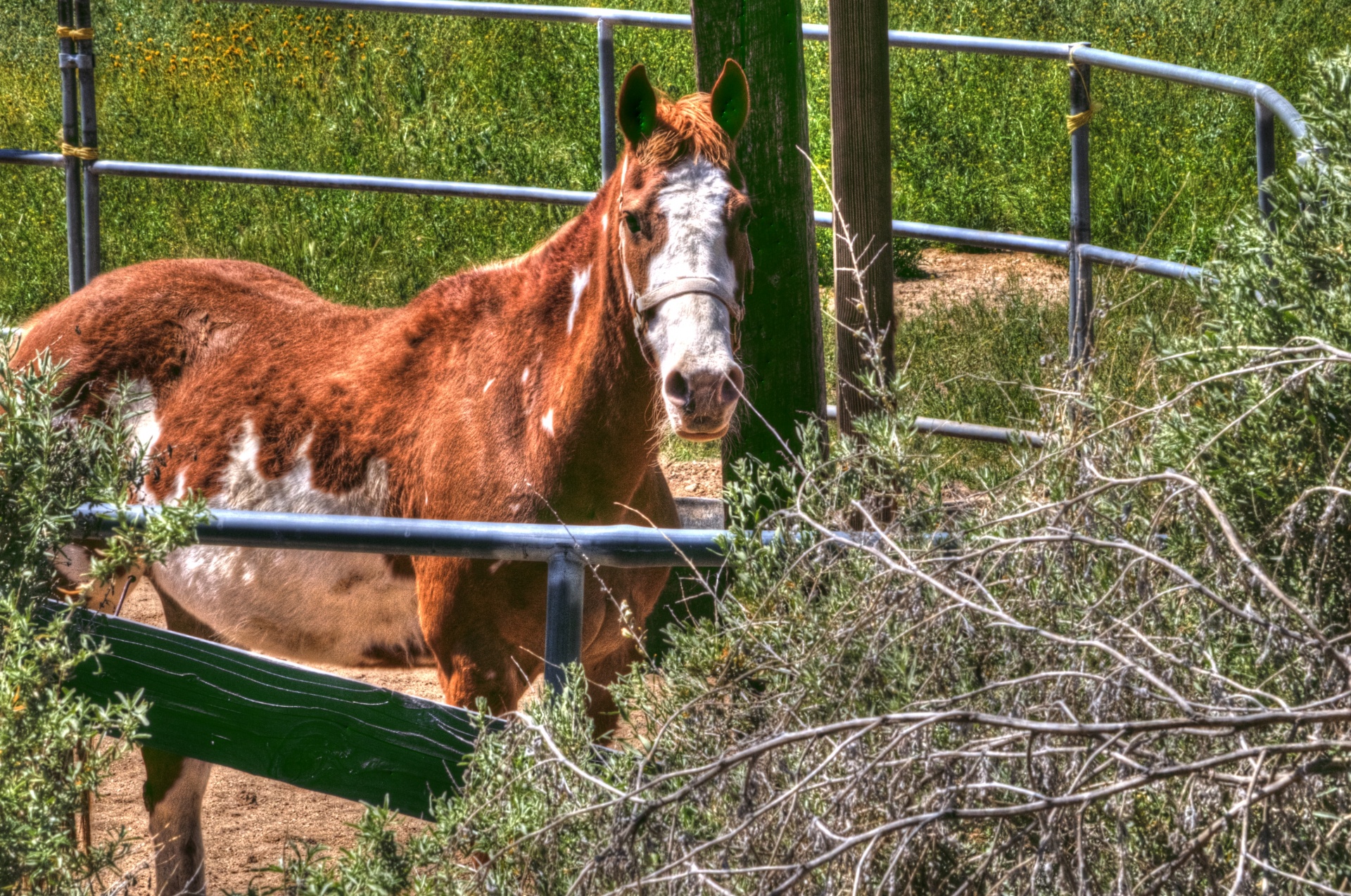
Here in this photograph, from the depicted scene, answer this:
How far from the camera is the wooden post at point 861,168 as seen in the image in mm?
2893

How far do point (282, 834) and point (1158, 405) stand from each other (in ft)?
9.21

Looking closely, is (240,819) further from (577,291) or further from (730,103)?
(730,103)

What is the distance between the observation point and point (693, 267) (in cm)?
254

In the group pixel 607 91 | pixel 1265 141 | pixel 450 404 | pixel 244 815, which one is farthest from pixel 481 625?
pixel 607 91

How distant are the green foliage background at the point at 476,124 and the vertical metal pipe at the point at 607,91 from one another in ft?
6.13

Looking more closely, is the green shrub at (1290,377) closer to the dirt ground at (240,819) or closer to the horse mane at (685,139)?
the horse mane at (685,139)

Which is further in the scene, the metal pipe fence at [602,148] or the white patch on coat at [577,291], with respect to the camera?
the metal pipe fence at [602,148]

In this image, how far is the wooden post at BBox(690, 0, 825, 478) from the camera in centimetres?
296

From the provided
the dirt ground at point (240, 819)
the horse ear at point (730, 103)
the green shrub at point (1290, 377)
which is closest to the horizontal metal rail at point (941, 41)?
the horse ear at point (730, 103)

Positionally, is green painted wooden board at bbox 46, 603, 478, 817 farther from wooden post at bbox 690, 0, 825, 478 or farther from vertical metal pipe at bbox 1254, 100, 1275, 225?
vertical metal pipe at bbox 1254, 100, 1275, 225

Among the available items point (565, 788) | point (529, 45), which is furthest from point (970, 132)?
point (565, 788)

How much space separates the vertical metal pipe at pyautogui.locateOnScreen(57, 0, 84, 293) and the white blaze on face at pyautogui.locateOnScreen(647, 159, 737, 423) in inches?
131

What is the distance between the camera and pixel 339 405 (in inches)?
124

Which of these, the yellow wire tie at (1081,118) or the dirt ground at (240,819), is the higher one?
the yellow wire tie at (1081,118)
